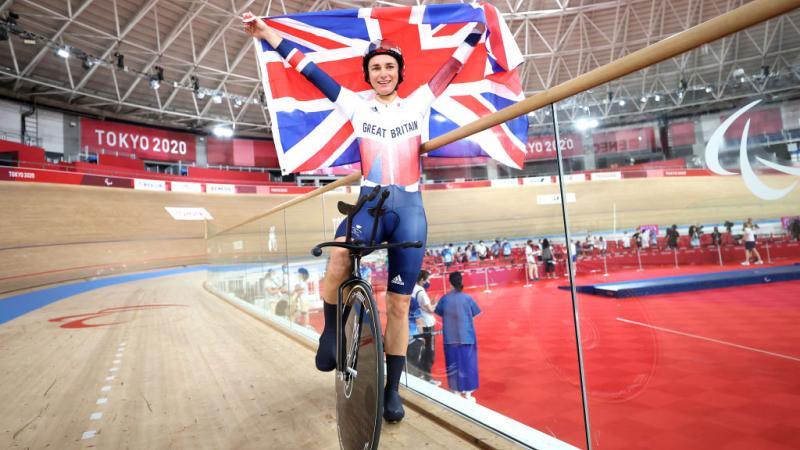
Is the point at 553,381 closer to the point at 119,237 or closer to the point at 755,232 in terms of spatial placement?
the point at 755,232

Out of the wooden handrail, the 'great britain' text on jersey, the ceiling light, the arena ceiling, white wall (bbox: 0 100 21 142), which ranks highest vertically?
the arena ceiling

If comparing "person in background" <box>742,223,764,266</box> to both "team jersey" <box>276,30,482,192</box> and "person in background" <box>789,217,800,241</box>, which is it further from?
"team jersey" <box>276,30,482,192</box>

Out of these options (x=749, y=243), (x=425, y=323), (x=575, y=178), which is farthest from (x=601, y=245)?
(x=425, y=323)

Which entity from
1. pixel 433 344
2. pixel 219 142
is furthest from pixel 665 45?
pixel 219 142

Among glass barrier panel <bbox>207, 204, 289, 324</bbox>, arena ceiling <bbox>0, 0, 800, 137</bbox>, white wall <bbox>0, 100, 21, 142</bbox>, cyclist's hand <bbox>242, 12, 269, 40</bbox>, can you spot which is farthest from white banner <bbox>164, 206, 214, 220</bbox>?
cyclist's hand <bbox>242, 12, 269, 40</bbox>

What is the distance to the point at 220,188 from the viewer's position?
1789 cm

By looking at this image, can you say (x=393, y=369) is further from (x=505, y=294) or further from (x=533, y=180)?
(x=505, y=294)

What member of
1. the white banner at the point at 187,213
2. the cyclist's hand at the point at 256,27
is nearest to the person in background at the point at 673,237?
the cyclist's hand at the point at 256,27

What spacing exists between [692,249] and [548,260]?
583 millimetres

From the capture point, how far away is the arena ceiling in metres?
13.4

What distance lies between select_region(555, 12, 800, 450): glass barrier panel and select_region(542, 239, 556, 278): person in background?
199 millimetres

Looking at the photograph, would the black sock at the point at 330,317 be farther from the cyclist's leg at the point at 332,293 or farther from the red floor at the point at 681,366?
the red floor at the point at 681,366

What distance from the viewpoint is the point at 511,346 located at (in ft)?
11.6

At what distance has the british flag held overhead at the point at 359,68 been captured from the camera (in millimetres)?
2182
